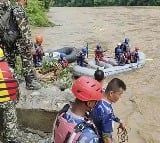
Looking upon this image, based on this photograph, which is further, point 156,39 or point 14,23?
point 156,39

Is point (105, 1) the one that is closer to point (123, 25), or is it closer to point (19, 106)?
point (123, 25)

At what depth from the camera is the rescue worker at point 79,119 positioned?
295cm

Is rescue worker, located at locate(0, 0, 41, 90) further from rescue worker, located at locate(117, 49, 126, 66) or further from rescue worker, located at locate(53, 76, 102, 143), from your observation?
rescue worker, located at locate(117, 49, 126, 66)

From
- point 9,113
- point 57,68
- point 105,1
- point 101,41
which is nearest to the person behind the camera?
point 9,113

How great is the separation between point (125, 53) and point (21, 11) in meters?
5.46

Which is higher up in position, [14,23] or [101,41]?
[14,23]

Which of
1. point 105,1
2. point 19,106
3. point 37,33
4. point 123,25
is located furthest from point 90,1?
point 19,106

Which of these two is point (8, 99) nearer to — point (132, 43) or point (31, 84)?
point (31, 84)

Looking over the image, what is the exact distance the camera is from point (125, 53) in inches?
427

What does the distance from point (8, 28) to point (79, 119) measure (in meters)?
3.09

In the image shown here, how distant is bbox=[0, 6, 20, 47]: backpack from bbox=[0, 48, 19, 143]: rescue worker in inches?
52.6

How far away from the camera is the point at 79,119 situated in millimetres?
3025

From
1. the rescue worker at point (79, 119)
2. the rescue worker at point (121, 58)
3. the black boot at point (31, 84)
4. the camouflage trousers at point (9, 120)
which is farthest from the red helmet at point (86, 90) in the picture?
the rescue worker at point (121, 58)

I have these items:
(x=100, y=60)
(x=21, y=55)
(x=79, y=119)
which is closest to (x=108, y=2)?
(x=100, y=60)
